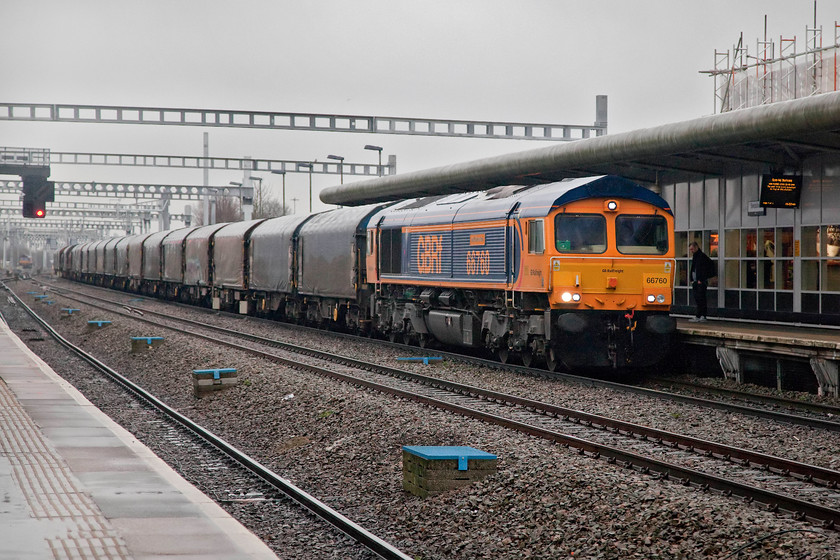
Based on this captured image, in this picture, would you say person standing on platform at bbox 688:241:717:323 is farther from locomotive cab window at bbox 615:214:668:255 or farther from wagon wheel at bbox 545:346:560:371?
wagon wheel at bbox 545:346:560:371

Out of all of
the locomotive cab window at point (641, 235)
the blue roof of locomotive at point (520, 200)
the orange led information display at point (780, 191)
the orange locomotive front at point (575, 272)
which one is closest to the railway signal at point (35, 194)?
the blue roof of locomotive at point (520, 200)

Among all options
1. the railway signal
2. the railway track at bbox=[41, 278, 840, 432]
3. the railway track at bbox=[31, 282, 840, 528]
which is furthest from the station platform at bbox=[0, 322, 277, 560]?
the railway signal

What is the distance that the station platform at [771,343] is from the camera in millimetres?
14477

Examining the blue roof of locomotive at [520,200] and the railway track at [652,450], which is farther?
the blue roof of locomotive at [520,200]

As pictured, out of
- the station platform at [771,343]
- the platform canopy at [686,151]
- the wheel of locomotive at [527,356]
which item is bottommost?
the wheel of locomotive at [527,356]

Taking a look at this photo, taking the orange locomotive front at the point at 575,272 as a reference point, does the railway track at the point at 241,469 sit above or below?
below

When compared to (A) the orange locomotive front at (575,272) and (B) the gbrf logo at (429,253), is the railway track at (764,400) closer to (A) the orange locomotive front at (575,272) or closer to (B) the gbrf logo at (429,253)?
(A) the orange locomotive front at (575,272)

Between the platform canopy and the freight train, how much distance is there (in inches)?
51.3

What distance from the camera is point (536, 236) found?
17.0 m

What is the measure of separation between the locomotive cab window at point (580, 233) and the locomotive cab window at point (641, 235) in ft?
1.05

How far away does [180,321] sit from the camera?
110ft

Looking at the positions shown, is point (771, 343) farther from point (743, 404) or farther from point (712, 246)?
point (712, 246)

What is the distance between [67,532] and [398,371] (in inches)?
439

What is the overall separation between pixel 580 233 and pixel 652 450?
6.79 m
